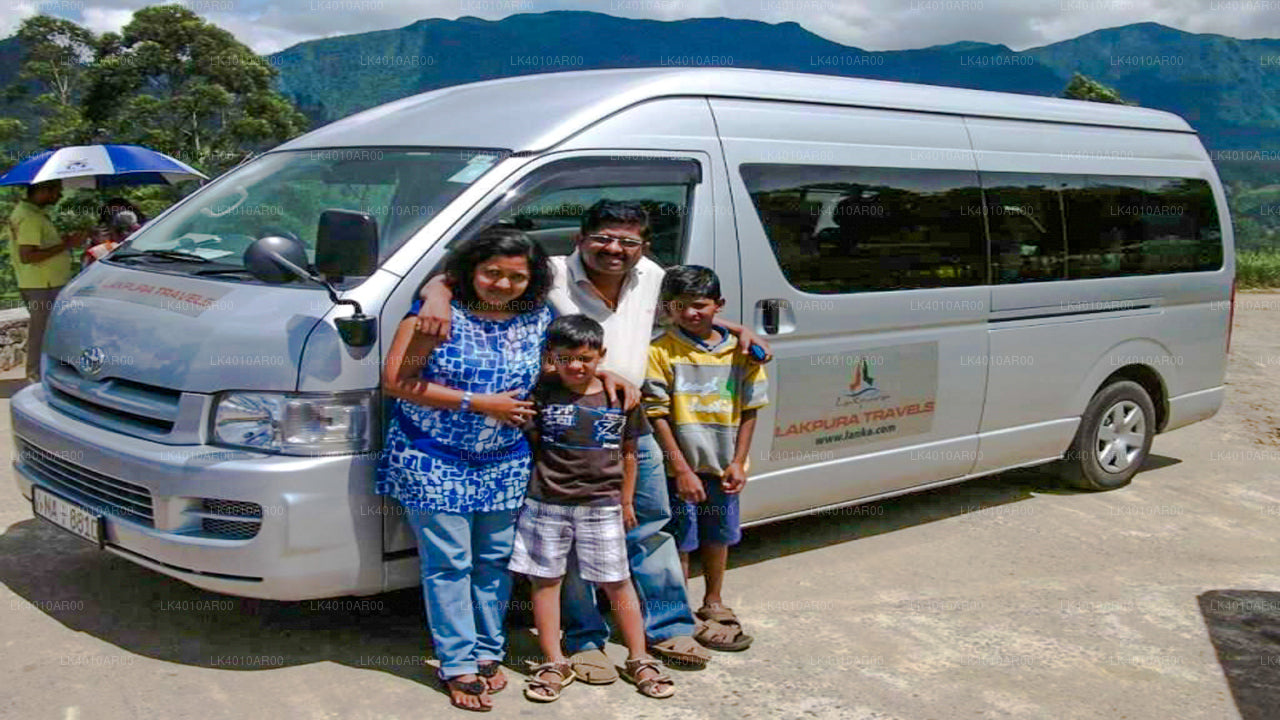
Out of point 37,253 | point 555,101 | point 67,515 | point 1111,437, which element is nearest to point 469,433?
point 555,101

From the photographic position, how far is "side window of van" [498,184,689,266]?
4082 mm

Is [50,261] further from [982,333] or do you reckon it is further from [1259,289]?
[1259,289]

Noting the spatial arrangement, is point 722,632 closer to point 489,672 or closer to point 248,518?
point 489,672

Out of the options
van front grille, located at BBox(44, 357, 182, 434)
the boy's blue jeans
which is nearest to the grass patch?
the boy's blue jeans

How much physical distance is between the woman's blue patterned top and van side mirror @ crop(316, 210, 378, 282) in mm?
233

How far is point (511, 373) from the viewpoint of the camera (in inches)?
145

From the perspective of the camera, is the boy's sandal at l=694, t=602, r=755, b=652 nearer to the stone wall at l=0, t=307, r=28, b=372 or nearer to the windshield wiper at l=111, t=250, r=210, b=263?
the windshield wiper at l=111, t=250, r=210, b=263

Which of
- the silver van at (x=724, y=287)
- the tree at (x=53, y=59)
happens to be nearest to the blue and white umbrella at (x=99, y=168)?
the silver van at (x=724, y=287)

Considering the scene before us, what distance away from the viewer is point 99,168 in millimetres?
8453

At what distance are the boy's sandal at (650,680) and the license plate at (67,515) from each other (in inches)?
73.1

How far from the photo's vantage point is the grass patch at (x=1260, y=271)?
23.3 metres

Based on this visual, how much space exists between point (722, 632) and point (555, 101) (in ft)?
6.76

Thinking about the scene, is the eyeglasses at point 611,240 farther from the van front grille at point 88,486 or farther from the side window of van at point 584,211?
the van front grille at point 88,486

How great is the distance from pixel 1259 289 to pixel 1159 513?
19.0 m
